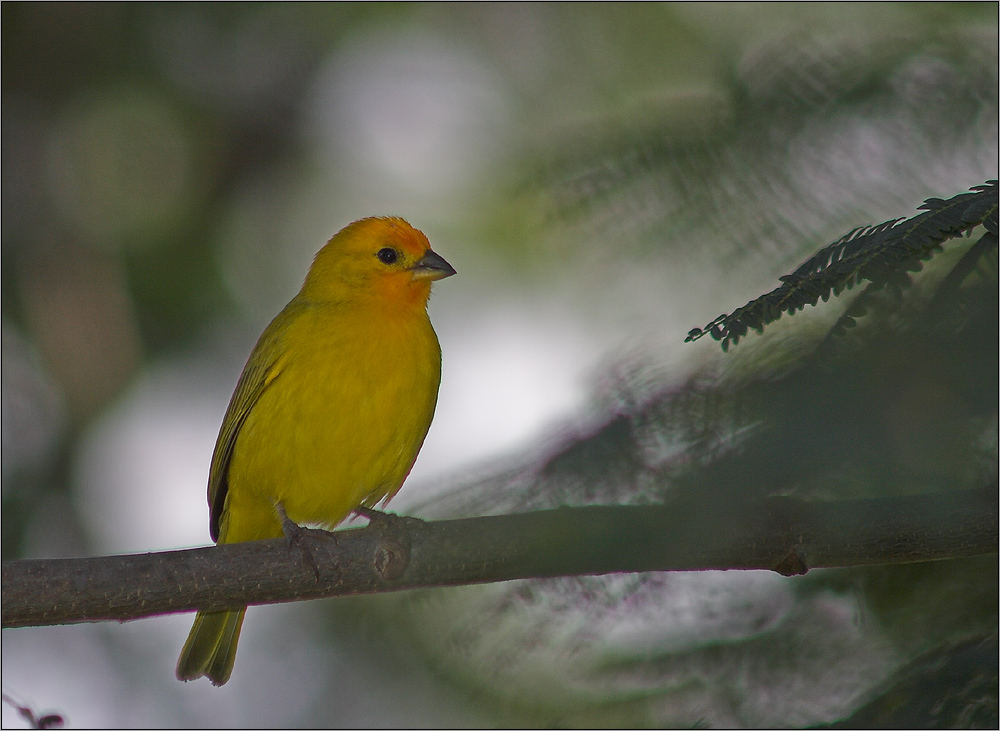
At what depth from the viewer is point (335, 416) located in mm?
4211

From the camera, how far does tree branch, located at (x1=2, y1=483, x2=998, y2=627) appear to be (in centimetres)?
111

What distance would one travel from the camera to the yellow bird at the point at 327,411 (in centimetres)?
424

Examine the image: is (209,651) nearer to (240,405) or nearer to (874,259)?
(240,405)

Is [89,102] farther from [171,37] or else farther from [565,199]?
[565,199]

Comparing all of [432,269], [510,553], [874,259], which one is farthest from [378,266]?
[874,259]

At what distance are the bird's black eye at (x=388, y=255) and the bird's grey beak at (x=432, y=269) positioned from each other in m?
0.10

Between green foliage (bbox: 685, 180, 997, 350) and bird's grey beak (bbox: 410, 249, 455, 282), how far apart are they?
3355 mm

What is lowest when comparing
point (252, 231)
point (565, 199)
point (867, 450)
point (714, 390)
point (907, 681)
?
point (907, 681)

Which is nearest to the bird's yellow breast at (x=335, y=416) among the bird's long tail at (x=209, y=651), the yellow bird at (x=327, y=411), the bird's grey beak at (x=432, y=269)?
the yellow bird at (x=327, y=411)

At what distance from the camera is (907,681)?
67.1 inches

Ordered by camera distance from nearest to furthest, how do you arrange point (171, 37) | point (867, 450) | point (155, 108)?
point (867, 450), point (171, 37), point (155, 108)

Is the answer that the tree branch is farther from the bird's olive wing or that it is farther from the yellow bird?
the bird's olive wing

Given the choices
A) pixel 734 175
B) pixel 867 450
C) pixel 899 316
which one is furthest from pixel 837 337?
pixel 734 175

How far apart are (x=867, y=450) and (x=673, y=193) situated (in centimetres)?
73
